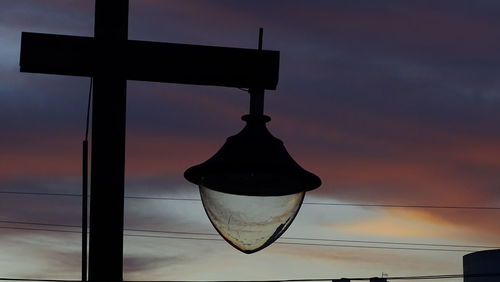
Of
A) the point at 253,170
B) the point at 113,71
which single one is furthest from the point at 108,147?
the point at 253,170

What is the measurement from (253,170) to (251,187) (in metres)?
0.11

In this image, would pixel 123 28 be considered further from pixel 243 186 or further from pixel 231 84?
pixel 243 186

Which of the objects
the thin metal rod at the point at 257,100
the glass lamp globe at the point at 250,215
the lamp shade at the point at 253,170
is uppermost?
the thin metal rod at the point at 257,100

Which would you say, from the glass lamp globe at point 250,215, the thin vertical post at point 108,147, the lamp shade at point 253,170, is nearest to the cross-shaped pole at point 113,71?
the thin vertical post at point 108,147

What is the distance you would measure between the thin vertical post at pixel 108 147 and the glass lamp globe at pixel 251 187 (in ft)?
1.27

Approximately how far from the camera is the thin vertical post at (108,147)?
4.84 meters

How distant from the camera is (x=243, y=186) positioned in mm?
4961

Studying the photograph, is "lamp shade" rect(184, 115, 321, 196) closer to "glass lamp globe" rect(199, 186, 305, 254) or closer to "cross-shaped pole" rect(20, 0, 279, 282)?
"glass lamp globe" rect(199, 186, 305, 254)

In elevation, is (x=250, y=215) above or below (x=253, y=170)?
below

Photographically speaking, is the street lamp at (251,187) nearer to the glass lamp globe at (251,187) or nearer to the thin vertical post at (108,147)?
the glass lamp globe at (251,187)

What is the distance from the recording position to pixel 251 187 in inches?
195

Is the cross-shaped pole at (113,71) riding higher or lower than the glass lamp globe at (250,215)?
higher

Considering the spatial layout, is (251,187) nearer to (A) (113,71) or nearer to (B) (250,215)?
(B) (250,215)

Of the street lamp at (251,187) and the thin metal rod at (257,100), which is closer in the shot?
the street lamp at (251,187)
